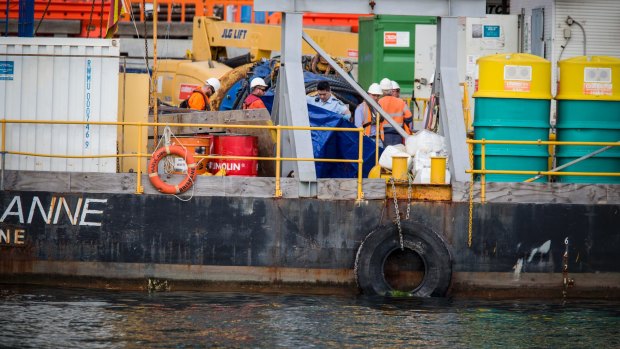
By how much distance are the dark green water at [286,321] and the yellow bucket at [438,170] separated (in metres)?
1.75

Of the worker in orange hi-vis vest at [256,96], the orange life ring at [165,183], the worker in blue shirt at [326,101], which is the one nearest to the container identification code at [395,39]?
the worker in orange hi-vis vest at [256,96]

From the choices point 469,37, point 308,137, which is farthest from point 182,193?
point 469,37

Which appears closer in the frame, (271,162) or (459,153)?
(459,153)

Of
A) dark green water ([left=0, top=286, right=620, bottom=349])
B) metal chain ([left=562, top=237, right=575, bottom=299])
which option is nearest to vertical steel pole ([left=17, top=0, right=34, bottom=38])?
Result: dark green water ([left=0, top=286, right=620, bottom=349])

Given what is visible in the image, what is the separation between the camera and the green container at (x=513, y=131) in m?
19.0

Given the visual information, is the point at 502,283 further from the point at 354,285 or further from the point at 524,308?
the point at 354,285

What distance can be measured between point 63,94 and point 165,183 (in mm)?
2174

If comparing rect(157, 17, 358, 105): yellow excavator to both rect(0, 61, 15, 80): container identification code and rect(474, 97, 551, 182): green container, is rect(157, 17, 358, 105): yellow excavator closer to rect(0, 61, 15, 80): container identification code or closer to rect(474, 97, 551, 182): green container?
rect(0, 61, 15, 80): container identification code

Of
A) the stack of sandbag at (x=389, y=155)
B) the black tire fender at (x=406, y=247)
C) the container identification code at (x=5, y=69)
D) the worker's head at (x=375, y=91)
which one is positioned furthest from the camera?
the worker's head at (x=375, y=91)

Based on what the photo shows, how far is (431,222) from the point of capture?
18328 mm

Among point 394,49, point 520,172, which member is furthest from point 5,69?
point 394,49

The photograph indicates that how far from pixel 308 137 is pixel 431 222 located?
7.22ft

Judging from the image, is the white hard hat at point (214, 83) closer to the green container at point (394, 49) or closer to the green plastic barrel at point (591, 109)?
the green container at point (394, 49)

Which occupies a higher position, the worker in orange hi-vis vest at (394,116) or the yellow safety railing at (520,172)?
the worker in orange hi-vis vest at (394,116)
